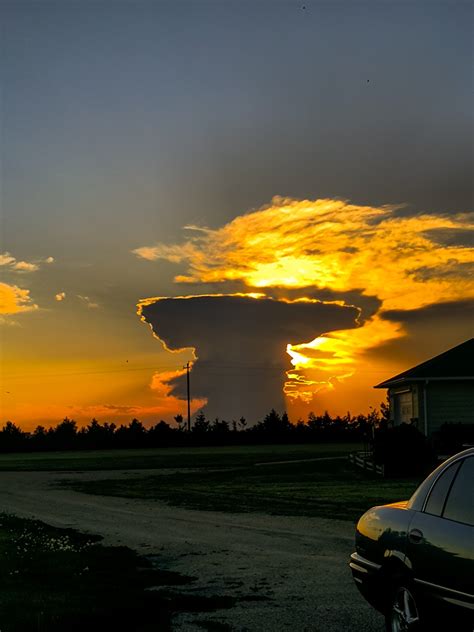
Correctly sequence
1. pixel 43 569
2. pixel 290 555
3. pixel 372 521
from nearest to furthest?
pixel 372 521 < pixel 43 569 < pixel 290 555

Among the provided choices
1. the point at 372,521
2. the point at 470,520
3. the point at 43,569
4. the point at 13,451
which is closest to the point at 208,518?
the point at 43,569

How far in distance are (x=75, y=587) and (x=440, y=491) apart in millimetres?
5882

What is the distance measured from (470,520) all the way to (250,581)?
546 cm

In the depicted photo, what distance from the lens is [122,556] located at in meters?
14.0

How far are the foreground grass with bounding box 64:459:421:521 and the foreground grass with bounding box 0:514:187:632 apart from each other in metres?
6.76

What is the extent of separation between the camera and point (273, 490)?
96.8ft

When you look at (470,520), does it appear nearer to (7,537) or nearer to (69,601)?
(69,601)

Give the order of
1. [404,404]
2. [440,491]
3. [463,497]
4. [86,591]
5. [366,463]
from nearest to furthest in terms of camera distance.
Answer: [463,497], [440,491], [86,591], [366,463], [404,404]

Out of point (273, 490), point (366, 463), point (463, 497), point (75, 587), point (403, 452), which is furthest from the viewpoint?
point (366, 463)

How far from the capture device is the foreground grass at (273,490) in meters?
22.8

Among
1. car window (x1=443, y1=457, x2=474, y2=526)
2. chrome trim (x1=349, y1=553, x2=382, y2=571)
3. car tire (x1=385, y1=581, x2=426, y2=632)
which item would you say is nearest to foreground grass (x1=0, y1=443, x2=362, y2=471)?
chrome trim (x1=349, y1=553, x2=382, y2=571)

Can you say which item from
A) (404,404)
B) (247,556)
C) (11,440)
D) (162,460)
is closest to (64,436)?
(11,440)

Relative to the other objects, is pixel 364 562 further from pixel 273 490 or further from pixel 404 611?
pixel 273 490

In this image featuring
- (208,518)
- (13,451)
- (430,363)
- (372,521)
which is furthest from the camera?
(13,451)
